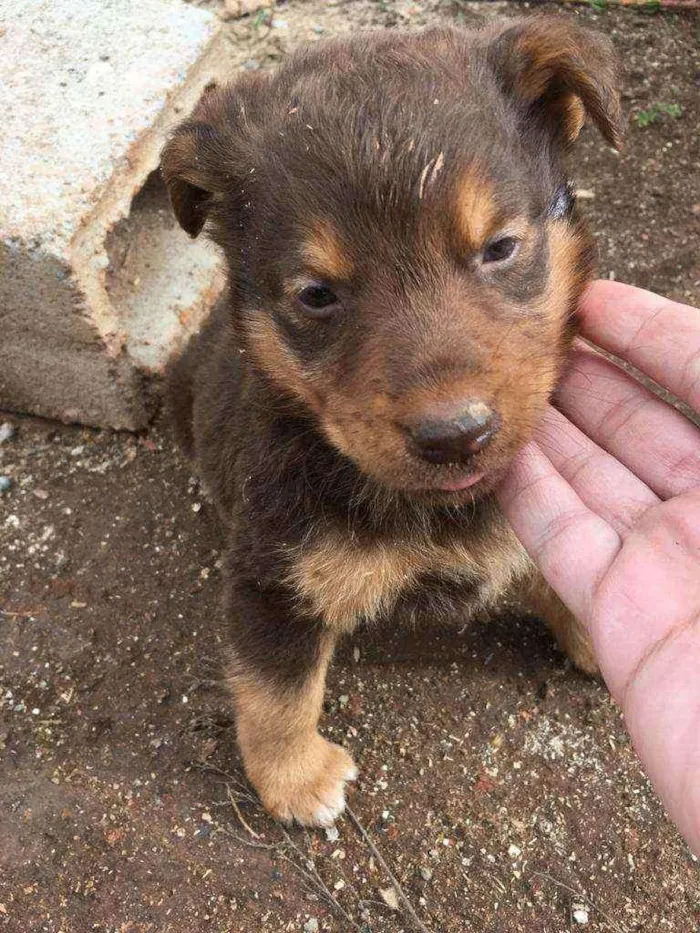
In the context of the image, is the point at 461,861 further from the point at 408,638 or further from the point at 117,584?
the point at 117,584

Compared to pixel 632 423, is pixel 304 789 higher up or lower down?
lower down

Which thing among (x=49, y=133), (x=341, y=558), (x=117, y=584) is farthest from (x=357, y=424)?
(x=49, y=133)

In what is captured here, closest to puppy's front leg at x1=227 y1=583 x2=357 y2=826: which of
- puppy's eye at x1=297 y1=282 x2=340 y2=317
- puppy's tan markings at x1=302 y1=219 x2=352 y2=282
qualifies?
puppy's eye at x1=297 y1=282 x2=340 y2=317

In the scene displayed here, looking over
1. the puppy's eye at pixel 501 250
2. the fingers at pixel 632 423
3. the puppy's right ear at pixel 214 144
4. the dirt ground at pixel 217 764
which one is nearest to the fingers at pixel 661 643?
the fingers at pixel 632 423

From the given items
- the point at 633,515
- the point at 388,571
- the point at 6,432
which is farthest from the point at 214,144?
the point at 6,432

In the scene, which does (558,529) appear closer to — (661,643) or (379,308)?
(661,643)

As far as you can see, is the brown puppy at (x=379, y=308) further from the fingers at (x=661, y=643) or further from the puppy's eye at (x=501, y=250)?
the fingers at (x=661, y=643)
